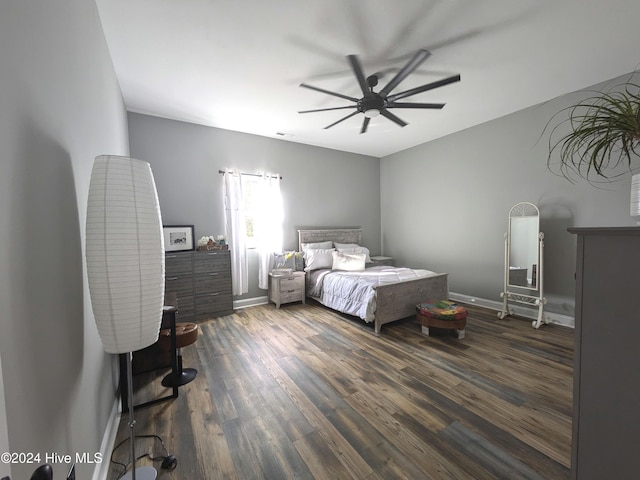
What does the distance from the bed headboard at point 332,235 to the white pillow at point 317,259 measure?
31 cm

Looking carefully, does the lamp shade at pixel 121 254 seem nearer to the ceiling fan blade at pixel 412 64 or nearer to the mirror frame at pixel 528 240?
the ceiling fan blade at pixel 412 64

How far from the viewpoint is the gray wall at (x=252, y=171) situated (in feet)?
11.7

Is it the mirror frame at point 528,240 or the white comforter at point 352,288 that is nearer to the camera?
the white comforter at point 352,288

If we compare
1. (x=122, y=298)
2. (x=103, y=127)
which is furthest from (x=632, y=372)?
Result: (x=103, y=127)

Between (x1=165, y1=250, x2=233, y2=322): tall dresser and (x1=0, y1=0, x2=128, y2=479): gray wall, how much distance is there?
6.81ft

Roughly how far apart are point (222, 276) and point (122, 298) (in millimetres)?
2725

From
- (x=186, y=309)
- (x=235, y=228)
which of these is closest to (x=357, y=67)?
(x=235, y=228)

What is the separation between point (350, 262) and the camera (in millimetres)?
4113

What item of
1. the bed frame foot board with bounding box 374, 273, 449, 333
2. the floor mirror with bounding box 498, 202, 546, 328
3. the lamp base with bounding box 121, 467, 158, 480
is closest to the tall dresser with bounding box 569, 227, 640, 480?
the lamp base with bounding box 121, 467, 158, 480

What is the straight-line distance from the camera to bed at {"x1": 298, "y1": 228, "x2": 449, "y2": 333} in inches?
119

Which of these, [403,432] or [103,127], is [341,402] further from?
[103,127]

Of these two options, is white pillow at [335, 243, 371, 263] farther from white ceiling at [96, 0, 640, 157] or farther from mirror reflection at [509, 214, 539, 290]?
white ceiling at [96, 0, 640, 157]

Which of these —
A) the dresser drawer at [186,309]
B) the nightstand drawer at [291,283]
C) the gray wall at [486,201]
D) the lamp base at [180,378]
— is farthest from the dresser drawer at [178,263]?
the gray wall at [486,201]

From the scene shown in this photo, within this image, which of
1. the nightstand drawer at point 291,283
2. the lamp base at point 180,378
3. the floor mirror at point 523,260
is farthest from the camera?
the nightstand drawer at point 291,283
